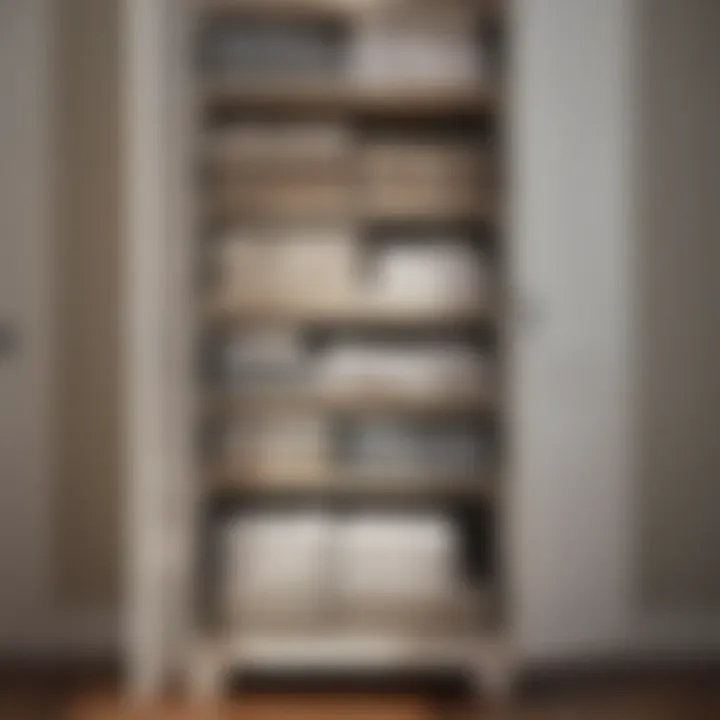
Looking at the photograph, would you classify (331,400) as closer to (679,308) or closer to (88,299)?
(88,299)

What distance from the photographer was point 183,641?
216cm

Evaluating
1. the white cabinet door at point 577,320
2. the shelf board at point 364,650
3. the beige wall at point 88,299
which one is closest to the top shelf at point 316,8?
the white cabinet door at point 577,320

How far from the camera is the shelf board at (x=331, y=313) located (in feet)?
7.29

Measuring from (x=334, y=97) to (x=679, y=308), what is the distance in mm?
925

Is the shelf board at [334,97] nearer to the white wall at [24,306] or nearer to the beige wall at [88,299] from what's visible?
the beige wall at [88,299]

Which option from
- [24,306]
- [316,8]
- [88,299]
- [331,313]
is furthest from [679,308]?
[24,306]

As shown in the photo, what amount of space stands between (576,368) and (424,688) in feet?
2.46

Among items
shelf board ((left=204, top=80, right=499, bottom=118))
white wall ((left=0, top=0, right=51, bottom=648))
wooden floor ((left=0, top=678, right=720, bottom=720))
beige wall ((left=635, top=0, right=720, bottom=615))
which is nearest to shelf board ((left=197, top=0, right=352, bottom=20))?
shelf board ((left=204, top=80, right=499, bottom=118))

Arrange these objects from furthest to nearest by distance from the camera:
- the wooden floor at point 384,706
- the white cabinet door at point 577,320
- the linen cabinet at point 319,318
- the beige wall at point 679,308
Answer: the beige wall at point 679,308 → the white cabinet door at point 577,320 → the linen cabinet at point 319,318 → the wooden floor at point 384,706

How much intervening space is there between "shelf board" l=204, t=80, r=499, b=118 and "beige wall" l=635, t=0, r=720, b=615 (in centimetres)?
47

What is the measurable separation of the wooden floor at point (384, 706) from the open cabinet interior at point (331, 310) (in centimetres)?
8

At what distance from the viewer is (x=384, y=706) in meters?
2.10

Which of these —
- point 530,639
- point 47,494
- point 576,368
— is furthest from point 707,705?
point 47,494

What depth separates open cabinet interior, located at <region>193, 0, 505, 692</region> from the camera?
87.9 inches
